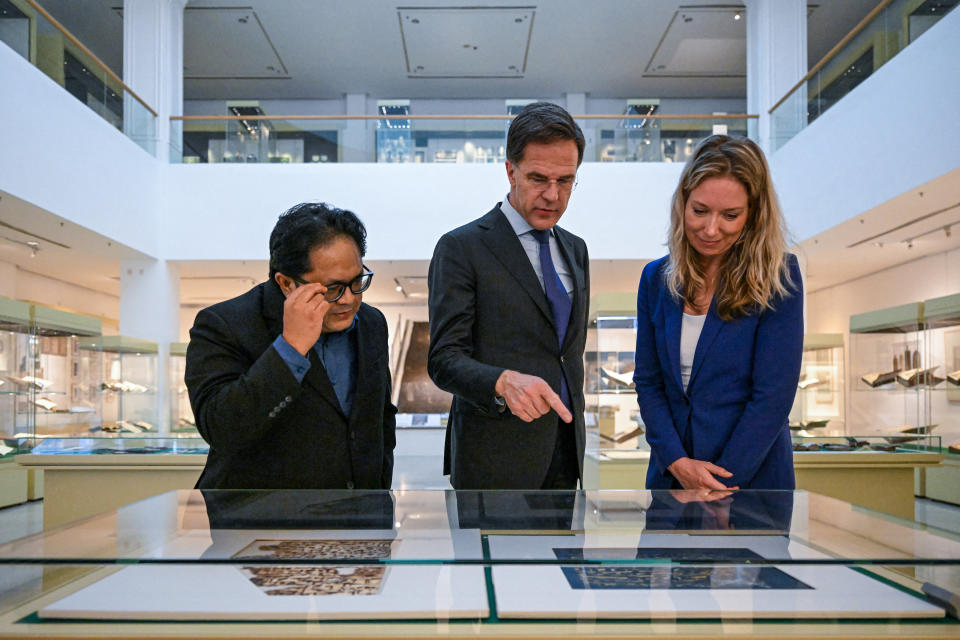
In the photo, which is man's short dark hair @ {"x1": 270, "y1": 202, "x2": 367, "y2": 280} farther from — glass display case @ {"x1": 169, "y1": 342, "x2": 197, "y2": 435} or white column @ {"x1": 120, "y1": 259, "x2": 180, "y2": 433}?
white column @ {"x1": 120, "y1": 259, "x2": 180, "y2": 433}

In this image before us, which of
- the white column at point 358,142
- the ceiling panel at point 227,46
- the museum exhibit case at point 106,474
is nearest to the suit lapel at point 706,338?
the museum exhibit case at point 106,474

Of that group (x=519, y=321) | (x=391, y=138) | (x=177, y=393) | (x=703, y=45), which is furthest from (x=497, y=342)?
(x=703, y=45)

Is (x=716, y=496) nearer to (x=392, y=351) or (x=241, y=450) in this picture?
(x=241, y=450)

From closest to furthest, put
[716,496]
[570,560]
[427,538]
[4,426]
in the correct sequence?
1. [570,560]
2. [427,538]
3. [716,496]
4. [4,426]

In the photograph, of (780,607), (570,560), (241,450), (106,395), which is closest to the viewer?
(780,607)

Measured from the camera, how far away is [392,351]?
19797 millimetres

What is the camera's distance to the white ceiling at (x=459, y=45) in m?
14.8

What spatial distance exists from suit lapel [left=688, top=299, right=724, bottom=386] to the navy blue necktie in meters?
0.34

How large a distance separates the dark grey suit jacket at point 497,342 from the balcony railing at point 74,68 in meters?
8.98

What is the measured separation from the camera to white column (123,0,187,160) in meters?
13.3

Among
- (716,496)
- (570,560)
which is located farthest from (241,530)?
(716,496)

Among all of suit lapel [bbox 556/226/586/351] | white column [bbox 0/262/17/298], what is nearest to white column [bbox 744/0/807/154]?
suit lapel [bbox 556/226/586/351]

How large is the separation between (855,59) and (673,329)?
9492mm

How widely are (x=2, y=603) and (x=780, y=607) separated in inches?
35.4
